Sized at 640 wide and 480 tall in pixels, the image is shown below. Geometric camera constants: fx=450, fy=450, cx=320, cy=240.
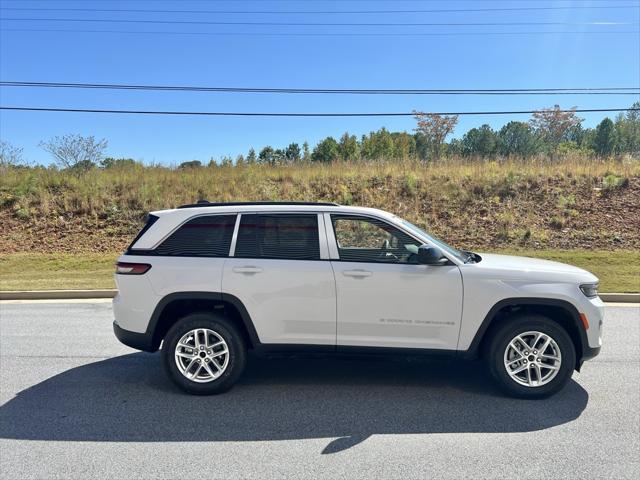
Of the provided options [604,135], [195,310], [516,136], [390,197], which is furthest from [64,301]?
[516,136]

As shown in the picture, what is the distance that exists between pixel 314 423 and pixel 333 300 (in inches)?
43.3

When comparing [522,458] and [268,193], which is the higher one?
[268,193]

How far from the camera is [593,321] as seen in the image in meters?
4.23

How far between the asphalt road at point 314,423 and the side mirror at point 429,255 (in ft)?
4.34

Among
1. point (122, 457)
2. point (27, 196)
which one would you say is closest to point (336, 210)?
point (122, 457)

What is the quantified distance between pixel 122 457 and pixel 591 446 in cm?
353

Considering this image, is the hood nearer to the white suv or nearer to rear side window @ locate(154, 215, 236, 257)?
the white suv

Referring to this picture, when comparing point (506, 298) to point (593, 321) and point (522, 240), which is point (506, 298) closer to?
point (593, 321)

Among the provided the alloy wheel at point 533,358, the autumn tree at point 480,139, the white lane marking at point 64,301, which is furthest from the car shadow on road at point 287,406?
the autumn tree at point 480,139

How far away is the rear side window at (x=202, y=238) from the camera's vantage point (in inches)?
176

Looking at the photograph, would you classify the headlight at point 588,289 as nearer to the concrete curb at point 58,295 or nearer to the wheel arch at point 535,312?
the wheel arch at point 535,312

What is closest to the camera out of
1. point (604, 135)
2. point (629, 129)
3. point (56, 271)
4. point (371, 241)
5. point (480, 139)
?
point (371, 241)

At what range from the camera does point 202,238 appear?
453 cm

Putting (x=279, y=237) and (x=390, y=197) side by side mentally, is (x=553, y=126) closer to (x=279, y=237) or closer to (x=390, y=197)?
(x=390, y=197)
